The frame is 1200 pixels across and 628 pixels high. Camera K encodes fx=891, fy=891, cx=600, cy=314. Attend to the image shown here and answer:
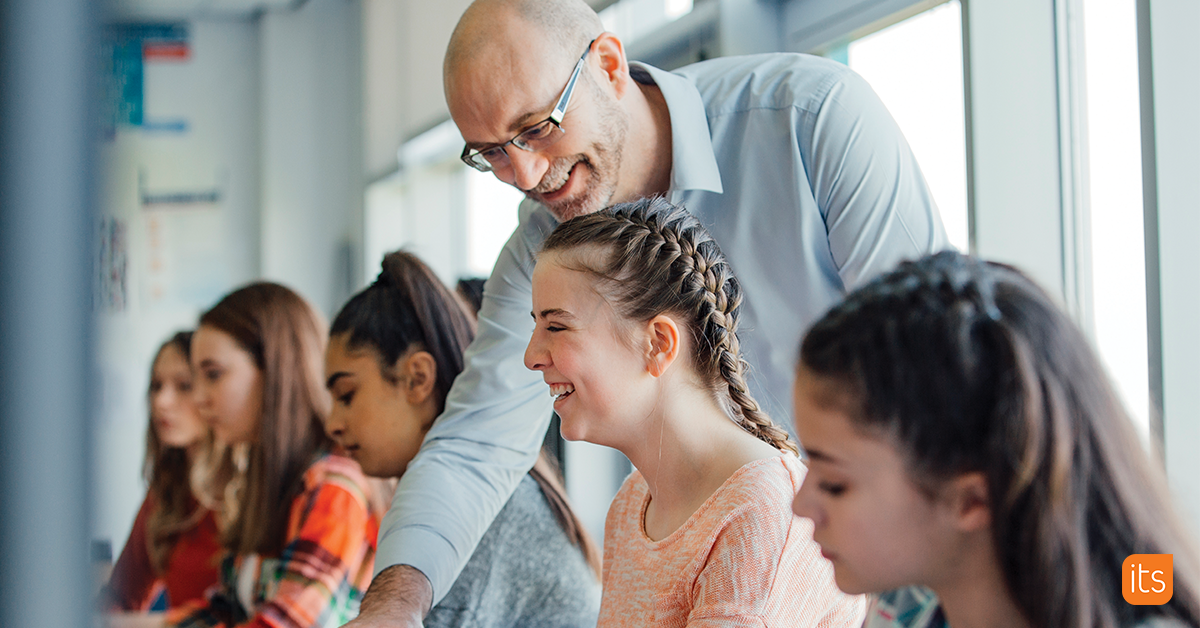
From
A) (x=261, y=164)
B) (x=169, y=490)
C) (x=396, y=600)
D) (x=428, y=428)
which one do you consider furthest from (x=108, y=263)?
(x=169, y=490)

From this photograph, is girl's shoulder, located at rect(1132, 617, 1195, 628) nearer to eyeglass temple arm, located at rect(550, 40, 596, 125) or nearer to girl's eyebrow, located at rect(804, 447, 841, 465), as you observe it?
girl's eyebrow, located at rect(804, 447, 841, 465)

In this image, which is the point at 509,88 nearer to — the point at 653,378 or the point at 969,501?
the point at 653,378

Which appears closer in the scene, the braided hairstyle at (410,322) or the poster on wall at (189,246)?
the poster on wall at (189,246)

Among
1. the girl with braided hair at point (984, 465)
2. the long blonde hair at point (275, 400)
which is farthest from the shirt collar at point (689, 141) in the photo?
the long blonde hair at point (275, 400)

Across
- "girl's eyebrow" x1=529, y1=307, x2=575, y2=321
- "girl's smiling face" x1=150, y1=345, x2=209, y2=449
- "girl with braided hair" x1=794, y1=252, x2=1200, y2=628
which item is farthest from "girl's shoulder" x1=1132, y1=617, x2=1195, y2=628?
"girl's smiling face" x1=150, y1=345, x2=209, y2=449

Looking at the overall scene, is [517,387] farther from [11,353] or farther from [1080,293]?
[11,353]

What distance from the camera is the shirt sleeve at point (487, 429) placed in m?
0.99

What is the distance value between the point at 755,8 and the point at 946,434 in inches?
39.8

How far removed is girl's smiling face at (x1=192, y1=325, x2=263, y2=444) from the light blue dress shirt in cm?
49

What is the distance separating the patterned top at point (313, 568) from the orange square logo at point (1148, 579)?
913 millimetres

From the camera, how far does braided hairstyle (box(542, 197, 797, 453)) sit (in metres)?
0.82

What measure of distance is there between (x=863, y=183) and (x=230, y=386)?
1.06 meters

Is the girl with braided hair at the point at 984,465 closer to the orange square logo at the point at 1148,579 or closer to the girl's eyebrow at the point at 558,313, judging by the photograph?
the orange square logo at the point at 1148,579

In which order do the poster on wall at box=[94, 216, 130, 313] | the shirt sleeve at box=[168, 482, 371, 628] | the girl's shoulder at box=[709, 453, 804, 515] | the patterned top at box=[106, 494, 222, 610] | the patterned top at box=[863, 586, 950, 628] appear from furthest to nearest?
the patterned top at box=[106, 494, 222, 610] → the shirt sleeve at box=[168, 482, 371, 628] → the girl's shoulder at box=[709, 453, 804, 515] → the patterned top at box=[863, 586, 950, 628] → the poster on wall at box=[94, 216, 130, 313]
